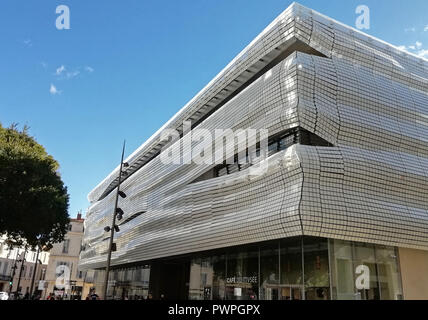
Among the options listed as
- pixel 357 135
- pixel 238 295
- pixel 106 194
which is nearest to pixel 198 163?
pixel 238 295

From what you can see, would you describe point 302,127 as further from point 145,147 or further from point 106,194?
point 106,194

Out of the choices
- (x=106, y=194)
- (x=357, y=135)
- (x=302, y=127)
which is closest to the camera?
(x=302, y=127)

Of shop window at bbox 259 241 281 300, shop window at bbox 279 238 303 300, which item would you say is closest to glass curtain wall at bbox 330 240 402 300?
shop window at bbox 279 238 303 300

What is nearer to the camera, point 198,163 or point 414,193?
point 414,193

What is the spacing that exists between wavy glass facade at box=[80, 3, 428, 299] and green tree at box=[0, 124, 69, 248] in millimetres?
9192

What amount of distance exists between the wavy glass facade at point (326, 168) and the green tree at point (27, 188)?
362 inches

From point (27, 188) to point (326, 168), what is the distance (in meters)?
18.4

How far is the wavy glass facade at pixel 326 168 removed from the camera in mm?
17969

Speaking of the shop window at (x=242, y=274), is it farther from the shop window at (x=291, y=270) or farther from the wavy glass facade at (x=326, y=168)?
the shop window at (x=291, y=270)

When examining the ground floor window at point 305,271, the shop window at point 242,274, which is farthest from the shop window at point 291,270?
the shop window at point 242,274

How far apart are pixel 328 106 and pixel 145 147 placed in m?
22.8

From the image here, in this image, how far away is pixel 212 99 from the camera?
89.2 feet

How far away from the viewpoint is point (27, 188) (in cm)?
2436

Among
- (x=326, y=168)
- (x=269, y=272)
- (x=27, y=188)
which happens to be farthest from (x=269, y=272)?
(x=27, y=188)
